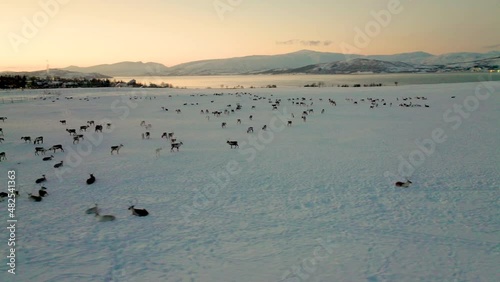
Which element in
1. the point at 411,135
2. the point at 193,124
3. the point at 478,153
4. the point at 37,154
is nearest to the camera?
the point at 478,153

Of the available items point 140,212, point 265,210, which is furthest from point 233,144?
point 140,212

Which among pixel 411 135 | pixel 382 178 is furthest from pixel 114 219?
pixel 411 135

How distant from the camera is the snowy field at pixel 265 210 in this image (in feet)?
28.7

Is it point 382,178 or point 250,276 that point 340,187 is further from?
point 250,276

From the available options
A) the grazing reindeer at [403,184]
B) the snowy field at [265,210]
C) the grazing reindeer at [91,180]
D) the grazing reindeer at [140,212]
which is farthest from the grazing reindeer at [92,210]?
the grazing reindeer at [403,184]

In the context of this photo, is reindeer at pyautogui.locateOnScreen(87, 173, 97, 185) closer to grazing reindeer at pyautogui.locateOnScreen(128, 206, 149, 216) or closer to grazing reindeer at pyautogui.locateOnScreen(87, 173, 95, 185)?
grazing reindeer at pyautogui.locateOnScreen(87, 173, 95, 185)

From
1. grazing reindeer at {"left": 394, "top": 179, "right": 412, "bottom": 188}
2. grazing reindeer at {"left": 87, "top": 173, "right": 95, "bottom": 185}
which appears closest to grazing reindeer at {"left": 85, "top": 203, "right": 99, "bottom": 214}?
grazing reindeer at {"left": 87, "top": 173, "right": 95, "bottom": 185}

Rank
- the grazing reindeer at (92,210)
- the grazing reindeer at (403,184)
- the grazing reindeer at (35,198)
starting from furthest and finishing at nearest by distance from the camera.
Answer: the grazing reindeer at (403,184)
the grazing reindeer at (35,198)
the grazing reindeer at (92,210)

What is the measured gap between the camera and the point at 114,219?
37.9ft

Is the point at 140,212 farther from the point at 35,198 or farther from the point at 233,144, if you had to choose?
the point at 233,144

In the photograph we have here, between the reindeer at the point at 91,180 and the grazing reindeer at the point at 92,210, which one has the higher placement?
the reindeer at the point at 91,180

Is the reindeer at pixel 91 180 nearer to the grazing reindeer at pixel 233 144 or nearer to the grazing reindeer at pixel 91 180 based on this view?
the grazing reindeer at pixel 91 180

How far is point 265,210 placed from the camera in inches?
485

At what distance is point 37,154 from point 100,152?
376 centimetres
